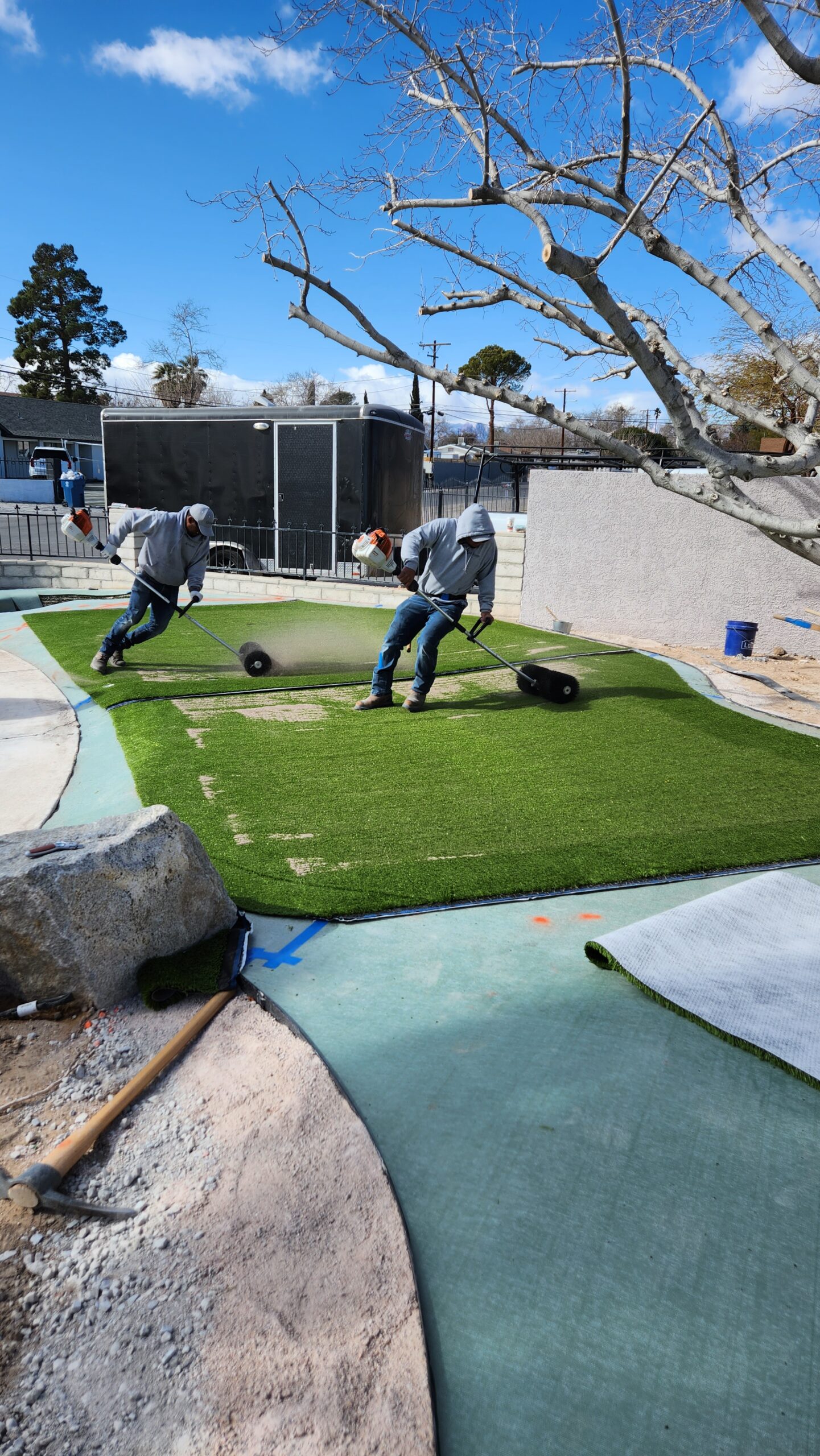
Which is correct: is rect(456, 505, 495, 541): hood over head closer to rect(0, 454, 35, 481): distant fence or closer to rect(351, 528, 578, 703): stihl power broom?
rect(351, 528, 578, 703): stihl power broom

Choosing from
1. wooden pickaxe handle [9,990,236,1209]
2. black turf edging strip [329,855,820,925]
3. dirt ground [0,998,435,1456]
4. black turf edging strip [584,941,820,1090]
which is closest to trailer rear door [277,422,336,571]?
black turf edging strip [329,855,820,925]

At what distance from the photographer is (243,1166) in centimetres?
209

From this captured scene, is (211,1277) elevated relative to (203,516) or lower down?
lower down

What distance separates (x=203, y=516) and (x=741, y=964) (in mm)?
5843

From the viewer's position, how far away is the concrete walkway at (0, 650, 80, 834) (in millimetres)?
4738

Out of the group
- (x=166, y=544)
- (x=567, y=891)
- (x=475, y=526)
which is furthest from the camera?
(x=166, y=544)

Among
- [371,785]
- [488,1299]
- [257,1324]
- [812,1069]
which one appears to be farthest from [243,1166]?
[371,785]

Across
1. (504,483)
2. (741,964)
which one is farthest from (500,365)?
(741,964)

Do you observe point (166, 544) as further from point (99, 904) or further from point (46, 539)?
point (46, 539)

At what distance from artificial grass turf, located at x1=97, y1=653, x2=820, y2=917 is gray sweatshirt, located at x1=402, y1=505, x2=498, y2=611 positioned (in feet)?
3.29

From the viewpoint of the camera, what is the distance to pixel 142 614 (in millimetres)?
7797

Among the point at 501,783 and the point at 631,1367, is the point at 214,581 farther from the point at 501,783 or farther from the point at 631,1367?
the point at 631,1367

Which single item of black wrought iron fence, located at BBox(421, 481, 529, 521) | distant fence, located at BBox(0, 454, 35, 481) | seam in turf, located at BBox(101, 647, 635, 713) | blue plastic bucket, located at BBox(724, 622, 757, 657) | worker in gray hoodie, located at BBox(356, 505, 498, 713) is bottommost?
seam in turf, located at BBox(101, 647, 635, 713)

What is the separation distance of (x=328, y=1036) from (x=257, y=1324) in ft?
3.10
